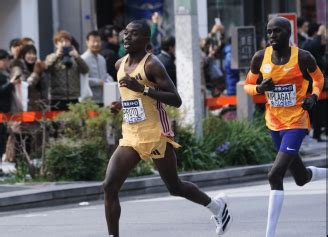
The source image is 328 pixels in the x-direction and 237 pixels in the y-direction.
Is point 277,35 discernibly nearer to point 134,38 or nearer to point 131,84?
point 134,38

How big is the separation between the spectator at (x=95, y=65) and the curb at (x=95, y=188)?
2654 mm

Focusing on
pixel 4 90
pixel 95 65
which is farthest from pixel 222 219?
pixel 95 65

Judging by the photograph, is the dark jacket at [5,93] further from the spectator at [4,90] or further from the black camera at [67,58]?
the black camera at [67,58]

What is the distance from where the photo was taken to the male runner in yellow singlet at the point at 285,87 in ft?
32.7

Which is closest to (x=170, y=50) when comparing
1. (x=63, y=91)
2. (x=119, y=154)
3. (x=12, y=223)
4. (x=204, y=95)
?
(x=204, y=95)

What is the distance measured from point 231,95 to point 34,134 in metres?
5.93

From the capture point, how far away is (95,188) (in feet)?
48.9

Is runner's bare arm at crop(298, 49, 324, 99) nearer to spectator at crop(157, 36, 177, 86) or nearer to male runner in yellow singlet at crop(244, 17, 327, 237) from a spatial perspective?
male runner in yellow singlet at crop(244, 17, 327, 237)

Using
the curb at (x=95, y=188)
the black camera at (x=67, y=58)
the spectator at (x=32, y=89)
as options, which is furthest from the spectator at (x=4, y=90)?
the curb at (x=95, y=188)

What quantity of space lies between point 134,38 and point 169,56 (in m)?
9.81

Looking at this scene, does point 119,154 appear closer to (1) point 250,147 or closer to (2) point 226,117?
(1) point 250,147

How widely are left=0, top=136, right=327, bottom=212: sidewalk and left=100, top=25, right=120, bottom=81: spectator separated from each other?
322cm

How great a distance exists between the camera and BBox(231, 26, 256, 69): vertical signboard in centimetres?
1919

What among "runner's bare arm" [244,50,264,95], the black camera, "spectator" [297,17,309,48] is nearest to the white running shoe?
"runner's bare arm" [244,50,264,95]
